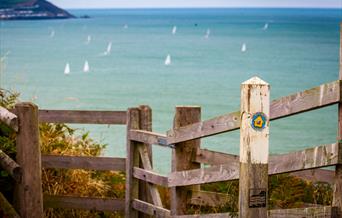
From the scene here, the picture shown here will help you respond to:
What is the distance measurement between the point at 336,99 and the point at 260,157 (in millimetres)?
1037

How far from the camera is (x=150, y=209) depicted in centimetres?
901

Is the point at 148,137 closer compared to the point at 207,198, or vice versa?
the point at 207,198

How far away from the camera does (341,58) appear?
22.7 feet

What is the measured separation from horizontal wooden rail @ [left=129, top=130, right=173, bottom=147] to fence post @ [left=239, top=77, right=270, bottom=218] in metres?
2.43

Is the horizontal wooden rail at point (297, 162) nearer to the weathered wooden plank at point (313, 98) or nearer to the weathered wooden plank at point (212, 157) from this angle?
the weathered wooden plank at point (313, 98)

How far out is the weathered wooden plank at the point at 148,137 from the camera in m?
8.54

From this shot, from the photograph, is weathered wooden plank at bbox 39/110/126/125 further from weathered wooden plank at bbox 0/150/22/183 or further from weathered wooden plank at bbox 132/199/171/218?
weathered wooden plank at bbox 0/150/22/183

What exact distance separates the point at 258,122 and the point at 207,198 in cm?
288

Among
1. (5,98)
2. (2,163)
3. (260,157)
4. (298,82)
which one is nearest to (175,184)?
(2,163)

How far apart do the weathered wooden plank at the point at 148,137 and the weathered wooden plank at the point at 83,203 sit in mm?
851

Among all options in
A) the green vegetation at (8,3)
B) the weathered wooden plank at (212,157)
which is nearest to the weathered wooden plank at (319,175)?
the weathered wooden plank at (212,157)

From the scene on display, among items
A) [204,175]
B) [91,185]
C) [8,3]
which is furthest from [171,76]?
[204,175]

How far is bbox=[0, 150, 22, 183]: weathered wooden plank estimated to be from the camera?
27.8ft

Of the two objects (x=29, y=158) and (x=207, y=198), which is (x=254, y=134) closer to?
(x=207, y=198)
